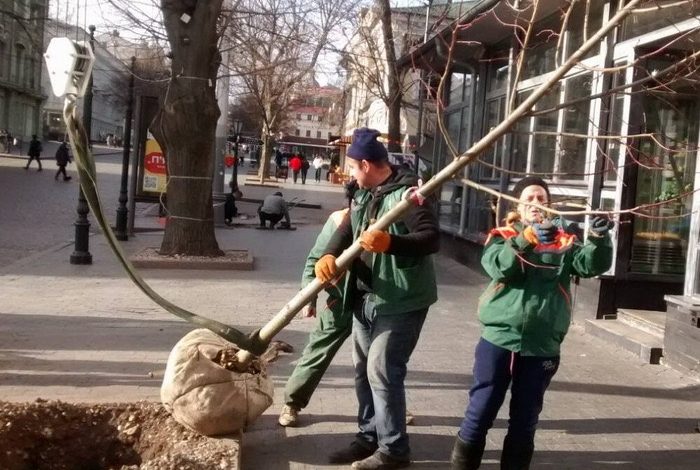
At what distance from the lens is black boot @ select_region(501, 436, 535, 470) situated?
4.18 m

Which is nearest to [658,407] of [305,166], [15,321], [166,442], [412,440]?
[412,440]

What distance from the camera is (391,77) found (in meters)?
18.9

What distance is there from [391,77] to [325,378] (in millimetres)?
13370

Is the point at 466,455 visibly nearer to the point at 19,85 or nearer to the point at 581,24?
the point at 581,24

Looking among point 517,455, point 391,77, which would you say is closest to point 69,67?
point 517,455

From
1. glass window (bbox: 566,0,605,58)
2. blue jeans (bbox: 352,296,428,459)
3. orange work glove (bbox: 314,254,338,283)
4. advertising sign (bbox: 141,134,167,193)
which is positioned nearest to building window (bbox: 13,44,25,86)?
advertising sign (bbox: 141,134,167,193)

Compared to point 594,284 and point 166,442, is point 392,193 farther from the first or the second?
point 594,284

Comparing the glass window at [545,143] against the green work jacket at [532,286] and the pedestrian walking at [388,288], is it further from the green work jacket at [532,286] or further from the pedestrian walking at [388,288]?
the green work jacket at [532,286]

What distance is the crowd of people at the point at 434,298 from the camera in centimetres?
402

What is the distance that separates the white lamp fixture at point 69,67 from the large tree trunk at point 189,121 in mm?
8924

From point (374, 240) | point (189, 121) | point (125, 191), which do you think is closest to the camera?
point (374, 240)

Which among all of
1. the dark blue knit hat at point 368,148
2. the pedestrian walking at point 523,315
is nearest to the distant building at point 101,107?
the dark blue knit hat at point 368,148

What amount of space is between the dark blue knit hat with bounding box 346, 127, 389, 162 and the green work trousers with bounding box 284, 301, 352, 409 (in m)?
1.06

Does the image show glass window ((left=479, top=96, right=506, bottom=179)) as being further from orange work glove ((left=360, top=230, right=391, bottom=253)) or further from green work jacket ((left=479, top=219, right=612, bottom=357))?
orange work glove ((left=360, top=230, right=391, bottom=253))
